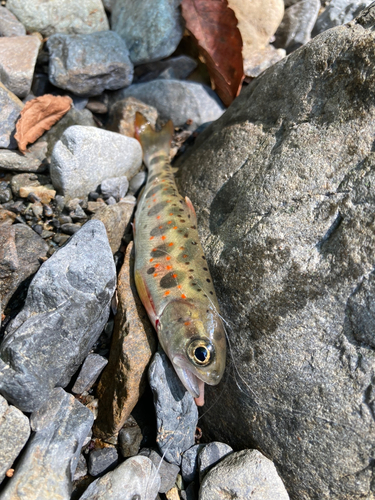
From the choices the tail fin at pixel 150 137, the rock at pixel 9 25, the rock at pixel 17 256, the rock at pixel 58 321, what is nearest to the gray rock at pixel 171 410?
the rock at pixel 58 321

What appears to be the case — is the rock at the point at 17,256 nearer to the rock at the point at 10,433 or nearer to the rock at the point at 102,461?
the rock at the point at 10,433

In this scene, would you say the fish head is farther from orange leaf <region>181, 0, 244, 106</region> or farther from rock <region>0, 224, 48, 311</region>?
orange leaf <region>181, 0, 244, 106</region>

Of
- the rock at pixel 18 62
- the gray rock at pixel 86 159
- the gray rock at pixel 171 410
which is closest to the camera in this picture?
the gray rock at pixel 171 410

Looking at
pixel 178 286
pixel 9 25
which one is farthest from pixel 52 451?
pixel 9 25

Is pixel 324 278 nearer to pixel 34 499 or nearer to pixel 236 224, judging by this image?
pixel 236 224

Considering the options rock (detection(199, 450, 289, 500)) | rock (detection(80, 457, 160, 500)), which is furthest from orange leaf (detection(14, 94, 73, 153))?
rock (detection(199, 450, 289, 500))

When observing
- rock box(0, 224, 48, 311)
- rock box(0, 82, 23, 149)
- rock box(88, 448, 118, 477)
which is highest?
rock box(0, 82, 23, 149)
